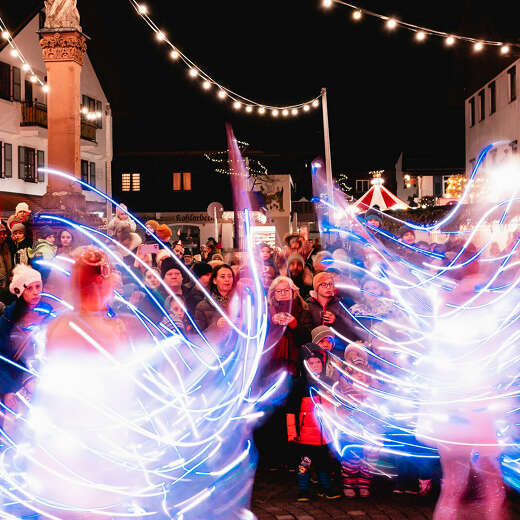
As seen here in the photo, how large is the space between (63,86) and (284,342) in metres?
11.1

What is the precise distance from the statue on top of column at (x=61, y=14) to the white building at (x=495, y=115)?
20.1 meters

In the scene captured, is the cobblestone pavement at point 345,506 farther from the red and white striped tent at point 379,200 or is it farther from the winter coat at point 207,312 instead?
the red and white striped tent at point 379,200

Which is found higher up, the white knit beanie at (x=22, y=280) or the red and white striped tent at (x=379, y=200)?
the red and white striped tent at (x=379, y=200)

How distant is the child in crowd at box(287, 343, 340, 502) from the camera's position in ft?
21.8

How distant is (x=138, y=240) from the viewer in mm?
11703

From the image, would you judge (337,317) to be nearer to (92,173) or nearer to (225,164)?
(92,173)

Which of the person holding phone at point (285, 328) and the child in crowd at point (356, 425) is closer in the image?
the child in crowd at point (356, 425)

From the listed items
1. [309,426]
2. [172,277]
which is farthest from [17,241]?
[309,426]

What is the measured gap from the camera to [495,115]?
3672 cm

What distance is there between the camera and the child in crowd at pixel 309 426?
6.64 meters

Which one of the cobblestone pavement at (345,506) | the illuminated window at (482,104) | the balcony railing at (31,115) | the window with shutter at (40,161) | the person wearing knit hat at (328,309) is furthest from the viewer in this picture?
the illuminated window at (482,104)

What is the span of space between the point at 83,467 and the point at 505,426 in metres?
3.94

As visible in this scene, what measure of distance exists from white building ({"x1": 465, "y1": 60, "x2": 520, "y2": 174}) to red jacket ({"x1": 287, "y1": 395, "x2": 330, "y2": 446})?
25528 mm

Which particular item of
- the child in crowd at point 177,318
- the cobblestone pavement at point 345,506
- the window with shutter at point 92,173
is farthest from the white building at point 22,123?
the cobblestone pavement at point 345,506
